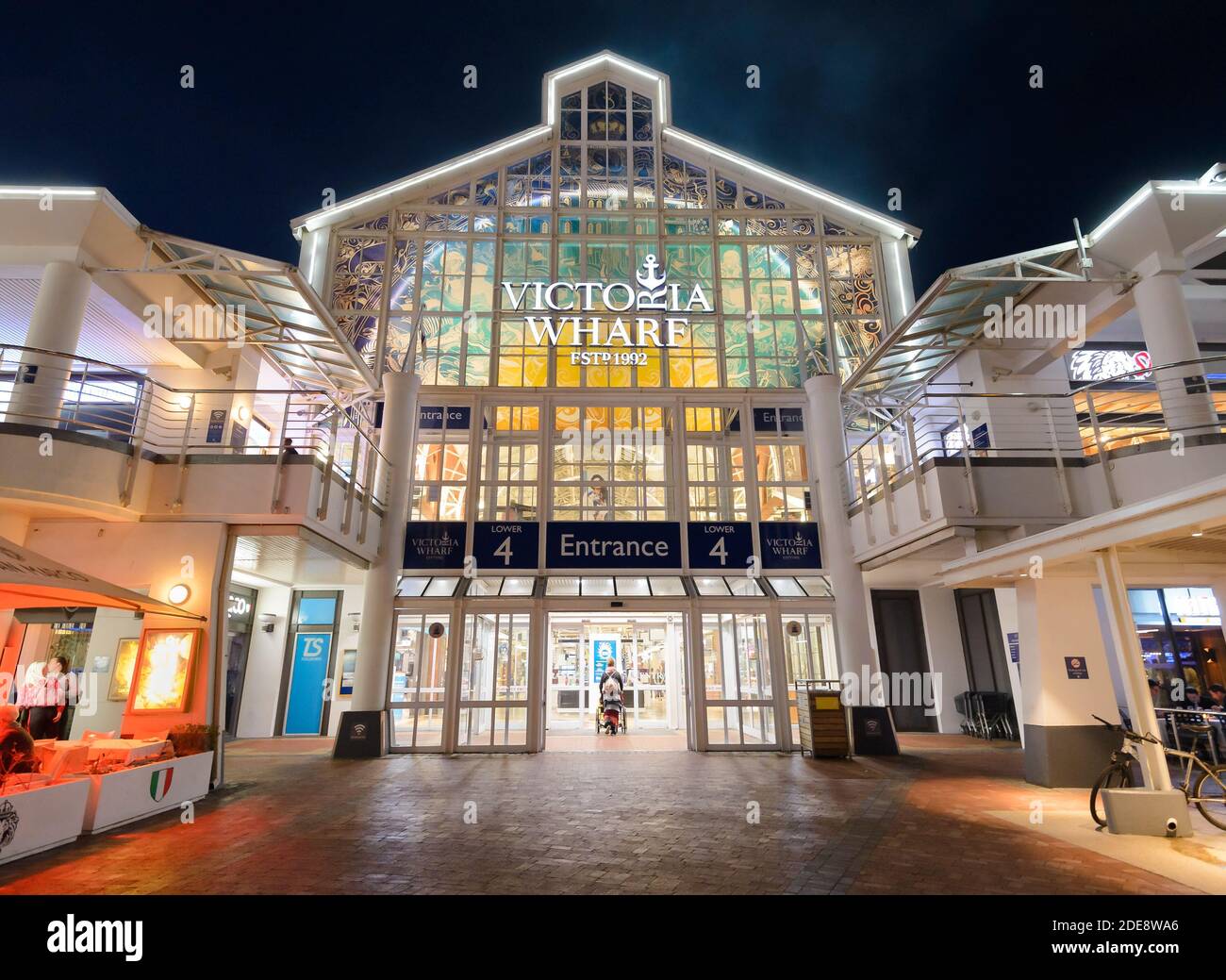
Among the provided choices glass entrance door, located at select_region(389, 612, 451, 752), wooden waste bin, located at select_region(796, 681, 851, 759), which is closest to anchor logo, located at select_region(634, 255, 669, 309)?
glass entrance door, located at select_region(389, 612, 451, 752)

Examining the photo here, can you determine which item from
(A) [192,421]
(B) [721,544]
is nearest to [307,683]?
(A) [192,421]

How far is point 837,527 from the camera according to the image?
11852mm

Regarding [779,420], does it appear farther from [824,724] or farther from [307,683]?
[307,683]

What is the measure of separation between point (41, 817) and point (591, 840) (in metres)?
4.44

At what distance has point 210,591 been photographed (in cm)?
764

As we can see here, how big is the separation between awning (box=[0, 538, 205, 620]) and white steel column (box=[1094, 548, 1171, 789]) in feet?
30.8

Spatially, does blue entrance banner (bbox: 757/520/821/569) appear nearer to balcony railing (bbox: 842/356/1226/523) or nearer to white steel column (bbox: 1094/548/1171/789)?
balcony railing (bbox: 842/356/1226/523)

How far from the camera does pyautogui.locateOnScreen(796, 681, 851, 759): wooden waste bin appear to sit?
10172 millimetres

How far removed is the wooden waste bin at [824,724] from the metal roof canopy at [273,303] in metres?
10.7

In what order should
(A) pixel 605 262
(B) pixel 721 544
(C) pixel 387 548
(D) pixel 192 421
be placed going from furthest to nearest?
(A) pixel 605 262 → (B) pixel 721 544 → (C) pixel 387 548 → (D) pixel 192 421

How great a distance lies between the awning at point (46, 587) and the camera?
15.9 ft

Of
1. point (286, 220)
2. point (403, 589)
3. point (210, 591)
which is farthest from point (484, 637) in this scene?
point (286, 220)
